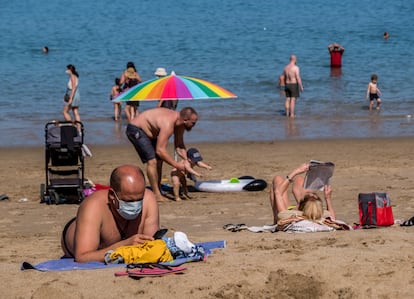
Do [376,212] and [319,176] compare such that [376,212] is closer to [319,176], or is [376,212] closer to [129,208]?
[319,176]

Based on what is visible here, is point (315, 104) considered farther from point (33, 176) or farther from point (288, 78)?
point (33, 176)

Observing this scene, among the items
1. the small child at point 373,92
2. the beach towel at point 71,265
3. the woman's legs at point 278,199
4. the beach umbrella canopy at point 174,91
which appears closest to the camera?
the beach towel at point 71,265

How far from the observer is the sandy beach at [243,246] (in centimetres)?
593

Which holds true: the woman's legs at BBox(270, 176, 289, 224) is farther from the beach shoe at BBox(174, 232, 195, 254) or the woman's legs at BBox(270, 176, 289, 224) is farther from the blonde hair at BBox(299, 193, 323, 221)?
the beach shoe at BBox(174, 232, 195, 254)

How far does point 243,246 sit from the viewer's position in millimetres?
7211

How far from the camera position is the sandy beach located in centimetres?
593

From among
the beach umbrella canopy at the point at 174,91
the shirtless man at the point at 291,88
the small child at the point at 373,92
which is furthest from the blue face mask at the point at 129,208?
the small child at the point at 373,92

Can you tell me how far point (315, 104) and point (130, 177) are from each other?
1728 cm

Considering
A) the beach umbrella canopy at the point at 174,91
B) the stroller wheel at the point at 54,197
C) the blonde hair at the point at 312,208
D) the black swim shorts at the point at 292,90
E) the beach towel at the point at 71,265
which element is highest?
the beach umbrella canopy at the point at 174,91

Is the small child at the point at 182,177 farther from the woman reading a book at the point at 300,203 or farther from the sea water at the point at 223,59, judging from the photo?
the sea water at the point at 223,59

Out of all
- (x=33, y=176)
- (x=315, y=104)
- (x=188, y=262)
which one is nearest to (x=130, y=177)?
(x=188, y=262)

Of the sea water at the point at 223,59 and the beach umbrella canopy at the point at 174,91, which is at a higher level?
the beach umbrella canopy at the point at 174,91

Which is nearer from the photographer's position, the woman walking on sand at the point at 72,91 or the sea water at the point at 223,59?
the woman walking on sand at the point at 72,91

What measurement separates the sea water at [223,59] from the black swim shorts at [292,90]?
534 mm
